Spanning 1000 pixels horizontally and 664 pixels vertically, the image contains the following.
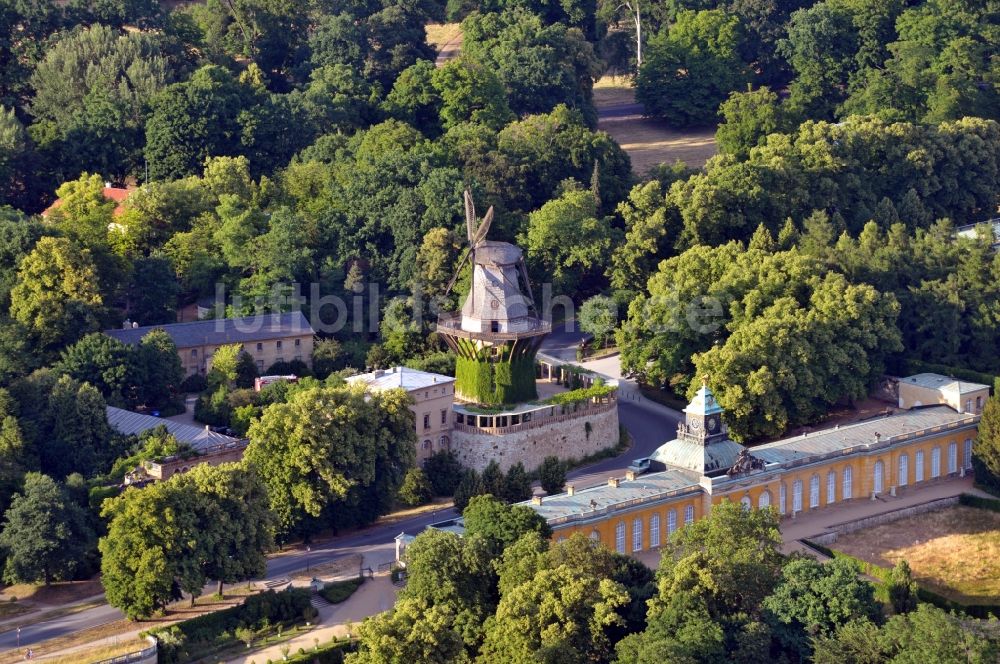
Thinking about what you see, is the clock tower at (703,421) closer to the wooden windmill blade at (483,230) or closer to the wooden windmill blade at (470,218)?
the wooden windmill blade at (483,230)

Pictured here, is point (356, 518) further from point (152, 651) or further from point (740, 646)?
point (740, 646)

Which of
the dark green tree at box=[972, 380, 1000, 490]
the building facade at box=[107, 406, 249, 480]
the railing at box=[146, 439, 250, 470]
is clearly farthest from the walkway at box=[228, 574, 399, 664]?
the dark green tree at box=[972, 380, 1000, 490]

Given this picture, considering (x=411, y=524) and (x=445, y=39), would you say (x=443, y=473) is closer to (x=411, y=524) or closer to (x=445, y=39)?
(x=411, y=524)

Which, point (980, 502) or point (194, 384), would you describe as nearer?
point (980, 502)

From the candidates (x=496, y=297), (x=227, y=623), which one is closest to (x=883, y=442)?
(x=496, y=297)

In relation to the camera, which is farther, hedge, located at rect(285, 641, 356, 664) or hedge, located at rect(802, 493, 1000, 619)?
hedge, located at rect(802, 493, 1000, 619)

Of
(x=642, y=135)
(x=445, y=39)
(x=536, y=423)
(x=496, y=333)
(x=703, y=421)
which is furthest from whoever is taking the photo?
(x=445, y=39)

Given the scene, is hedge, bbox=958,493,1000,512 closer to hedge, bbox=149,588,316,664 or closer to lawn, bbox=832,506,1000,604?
lawn, bbox=832,506,1000,604
